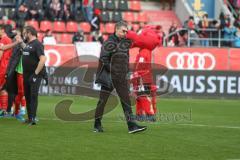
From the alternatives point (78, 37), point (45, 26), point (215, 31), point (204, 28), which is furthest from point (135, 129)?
point (215, 31)

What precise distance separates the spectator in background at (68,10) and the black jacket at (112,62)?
1993 cm

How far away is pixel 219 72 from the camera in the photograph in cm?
2684

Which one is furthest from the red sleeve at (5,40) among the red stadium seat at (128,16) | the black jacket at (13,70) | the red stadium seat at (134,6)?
the red stadium seat at (134,6)

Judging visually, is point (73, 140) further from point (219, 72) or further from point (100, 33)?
point (100, 33)

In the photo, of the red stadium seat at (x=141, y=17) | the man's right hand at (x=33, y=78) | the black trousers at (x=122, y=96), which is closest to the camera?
the black trousers at (x=122, y=96)

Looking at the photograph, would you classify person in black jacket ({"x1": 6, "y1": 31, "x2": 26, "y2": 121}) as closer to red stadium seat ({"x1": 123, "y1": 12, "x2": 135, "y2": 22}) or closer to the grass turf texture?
the grass turf texture

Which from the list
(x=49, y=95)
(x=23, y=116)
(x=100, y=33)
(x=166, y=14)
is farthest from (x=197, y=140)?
(x=166, y=14)

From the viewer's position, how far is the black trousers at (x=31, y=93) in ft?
49.7

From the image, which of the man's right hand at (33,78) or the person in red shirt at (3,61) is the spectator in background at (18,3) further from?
the man's right hand at (33,78)

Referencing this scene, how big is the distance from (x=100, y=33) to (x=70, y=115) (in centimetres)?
1465

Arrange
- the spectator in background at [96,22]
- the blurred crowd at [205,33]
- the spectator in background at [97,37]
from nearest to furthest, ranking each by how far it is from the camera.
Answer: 1. the spectator in background at [97,37]
2. the blurred crowd at [205,33]
3. the spectator in background at [96,22]

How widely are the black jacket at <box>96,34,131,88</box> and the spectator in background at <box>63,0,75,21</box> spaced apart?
19933 millimetres

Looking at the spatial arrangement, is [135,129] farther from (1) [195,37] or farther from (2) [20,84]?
(1) [195,37]

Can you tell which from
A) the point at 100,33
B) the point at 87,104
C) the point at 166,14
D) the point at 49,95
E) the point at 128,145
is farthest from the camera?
the point at 166,14
